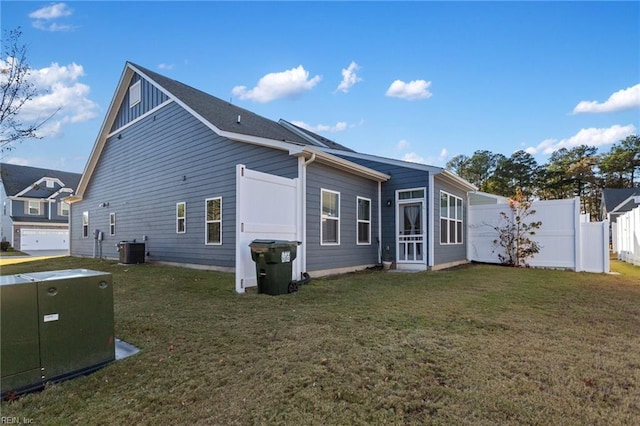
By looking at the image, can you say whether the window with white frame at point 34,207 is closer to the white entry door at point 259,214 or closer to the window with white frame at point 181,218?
the window with white frame at point 181,218

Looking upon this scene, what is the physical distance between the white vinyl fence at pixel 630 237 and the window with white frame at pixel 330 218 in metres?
12.1

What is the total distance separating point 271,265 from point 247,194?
144 cm

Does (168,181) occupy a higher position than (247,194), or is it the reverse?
(168,181)

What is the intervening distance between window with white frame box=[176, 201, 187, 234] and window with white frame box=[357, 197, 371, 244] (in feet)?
18.3

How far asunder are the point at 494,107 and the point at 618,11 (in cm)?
562

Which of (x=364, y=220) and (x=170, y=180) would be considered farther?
A: (x=170, y=180)

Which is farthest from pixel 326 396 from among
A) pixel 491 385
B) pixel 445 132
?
pixel 445 132

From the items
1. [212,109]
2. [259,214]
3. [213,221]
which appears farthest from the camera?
[212,109]

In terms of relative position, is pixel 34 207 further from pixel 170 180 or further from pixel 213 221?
pixel 213 221

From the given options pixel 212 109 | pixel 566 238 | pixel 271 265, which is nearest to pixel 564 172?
pixel 566 238

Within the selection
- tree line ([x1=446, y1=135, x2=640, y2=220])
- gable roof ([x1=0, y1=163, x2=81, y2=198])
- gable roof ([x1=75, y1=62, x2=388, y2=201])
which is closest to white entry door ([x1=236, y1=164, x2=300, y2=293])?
gable roof ([x1=75, y1=62, x2=388, y2=201])

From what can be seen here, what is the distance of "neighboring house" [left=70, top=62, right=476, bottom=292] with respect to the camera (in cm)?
787

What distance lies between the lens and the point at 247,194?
257 inches

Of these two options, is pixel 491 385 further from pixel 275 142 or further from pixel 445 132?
pixel 445 132
